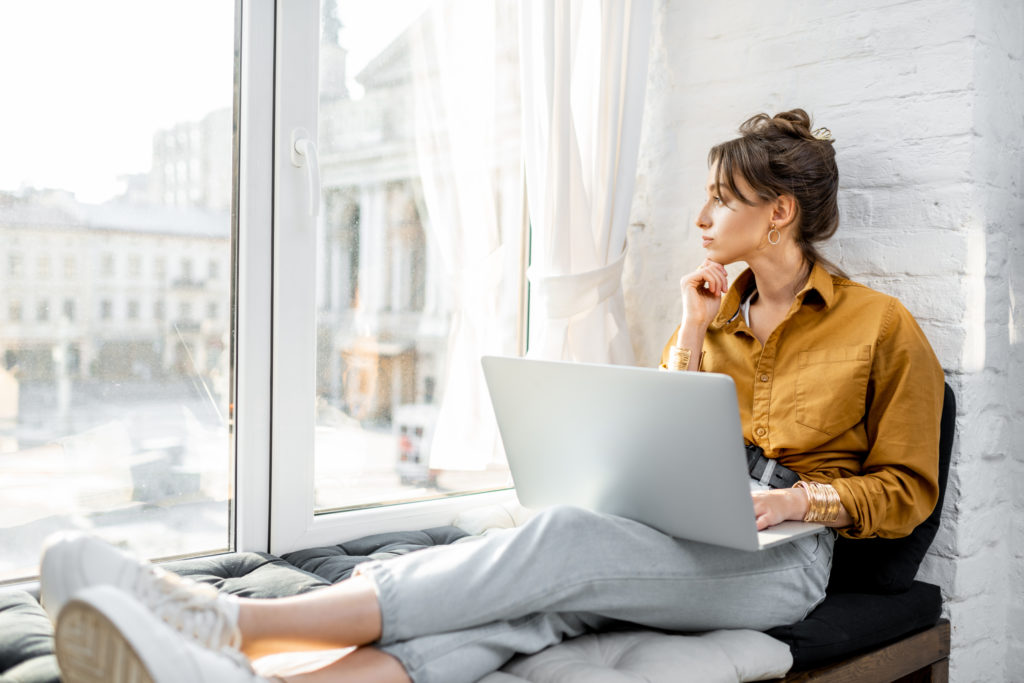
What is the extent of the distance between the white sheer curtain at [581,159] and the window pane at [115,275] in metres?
0.71

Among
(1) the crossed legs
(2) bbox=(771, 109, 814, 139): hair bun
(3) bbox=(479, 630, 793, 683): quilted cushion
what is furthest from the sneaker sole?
(2) bbox=(771, 109, 814, 139): hair bun

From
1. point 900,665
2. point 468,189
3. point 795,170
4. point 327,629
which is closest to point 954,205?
point 795,170

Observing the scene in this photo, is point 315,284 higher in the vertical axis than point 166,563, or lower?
higher

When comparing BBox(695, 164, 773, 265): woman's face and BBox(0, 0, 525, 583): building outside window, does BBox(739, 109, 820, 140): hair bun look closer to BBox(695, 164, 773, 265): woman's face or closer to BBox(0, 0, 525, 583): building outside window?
BBox(695, 164, 773, 265): woman's face

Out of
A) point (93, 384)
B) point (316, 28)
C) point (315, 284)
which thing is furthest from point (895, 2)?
point (93, 384)

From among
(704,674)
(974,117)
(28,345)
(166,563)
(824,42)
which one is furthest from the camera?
(824,42)

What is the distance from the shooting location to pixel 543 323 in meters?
2.02

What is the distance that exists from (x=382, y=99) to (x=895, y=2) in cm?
111

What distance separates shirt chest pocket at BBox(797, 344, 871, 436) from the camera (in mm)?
1541

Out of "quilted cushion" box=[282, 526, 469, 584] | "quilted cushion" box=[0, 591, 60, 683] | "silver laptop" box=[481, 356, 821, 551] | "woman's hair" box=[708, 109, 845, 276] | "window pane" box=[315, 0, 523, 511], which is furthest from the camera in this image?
"window pane" box=[315, 0, 523, 511]

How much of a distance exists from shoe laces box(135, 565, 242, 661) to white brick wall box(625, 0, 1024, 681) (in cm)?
141

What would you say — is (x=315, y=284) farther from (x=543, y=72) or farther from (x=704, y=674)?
(x=704, y=674)

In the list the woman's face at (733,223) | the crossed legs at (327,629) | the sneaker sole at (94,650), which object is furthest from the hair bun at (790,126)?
the sneaker sole at (94,650)

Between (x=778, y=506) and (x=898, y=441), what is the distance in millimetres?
269
